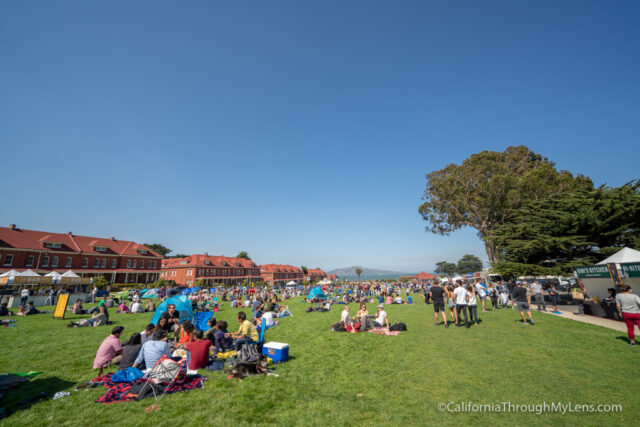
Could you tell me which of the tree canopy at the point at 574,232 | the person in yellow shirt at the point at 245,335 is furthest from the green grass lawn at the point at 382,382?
Answer: the tree canopy at the point at 574,232

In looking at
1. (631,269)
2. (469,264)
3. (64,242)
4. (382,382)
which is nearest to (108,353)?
(382,382)

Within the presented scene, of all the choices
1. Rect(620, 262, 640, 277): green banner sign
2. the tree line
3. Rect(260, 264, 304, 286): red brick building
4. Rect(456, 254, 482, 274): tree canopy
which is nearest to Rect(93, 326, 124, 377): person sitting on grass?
Rect(620, 262, 640, 277): green banner sign

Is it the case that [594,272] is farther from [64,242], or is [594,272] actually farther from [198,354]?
[64,242]

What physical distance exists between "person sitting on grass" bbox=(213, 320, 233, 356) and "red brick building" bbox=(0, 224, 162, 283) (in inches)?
1856

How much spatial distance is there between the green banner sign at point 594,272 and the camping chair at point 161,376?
1981cm

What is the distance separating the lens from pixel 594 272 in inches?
550

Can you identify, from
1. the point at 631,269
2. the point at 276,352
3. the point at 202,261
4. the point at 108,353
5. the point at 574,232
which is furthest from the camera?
the point at 202,261

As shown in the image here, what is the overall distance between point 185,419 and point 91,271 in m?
53.5

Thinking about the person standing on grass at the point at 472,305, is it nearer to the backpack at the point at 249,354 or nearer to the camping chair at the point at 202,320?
the backpack at the point at 249,354

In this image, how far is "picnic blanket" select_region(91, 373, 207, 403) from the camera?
480 cm

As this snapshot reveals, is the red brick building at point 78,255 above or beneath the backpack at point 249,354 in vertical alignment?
above

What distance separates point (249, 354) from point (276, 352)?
0.92 metres

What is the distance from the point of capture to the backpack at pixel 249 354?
6340 millimetres

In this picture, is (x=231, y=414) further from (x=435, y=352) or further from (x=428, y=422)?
(x=435, y=352)
